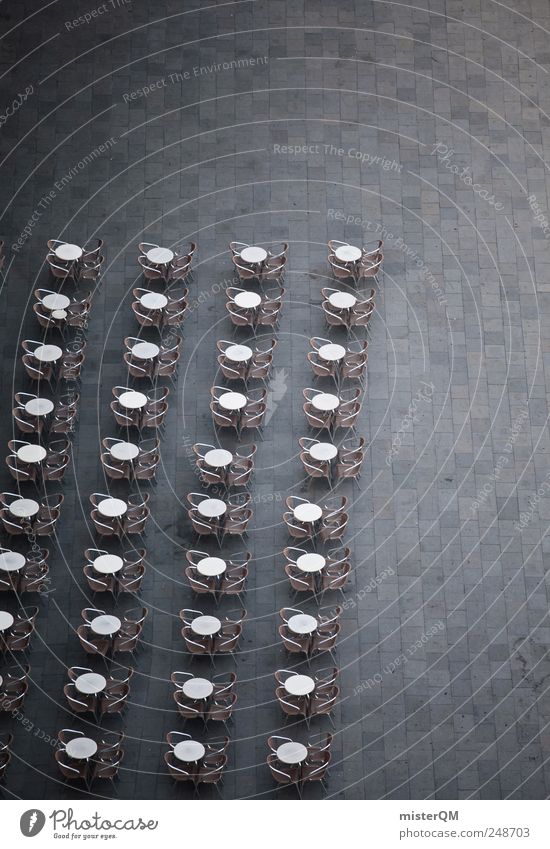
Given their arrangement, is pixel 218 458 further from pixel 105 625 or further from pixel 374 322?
pixel 374 322

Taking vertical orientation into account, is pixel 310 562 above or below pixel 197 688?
above

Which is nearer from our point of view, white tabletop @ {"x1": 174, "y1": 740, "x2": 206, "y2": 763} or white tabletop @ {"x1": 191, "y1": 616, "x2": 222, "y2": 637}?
white tabletop @ {"x1": 174, "y1": 740, "x2": 206, "y2": 763}

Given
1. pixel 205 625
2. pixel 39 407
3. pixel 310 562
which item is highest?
pixel 39 407

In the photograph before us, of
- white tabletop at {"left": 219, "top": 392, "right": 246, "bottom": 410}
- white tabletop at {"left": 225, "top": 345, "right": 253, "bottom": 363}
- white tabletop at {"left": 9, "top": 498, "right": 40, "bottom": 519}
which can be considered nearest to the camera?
white tabletop at {"left": 9, "top": 498, "right": 40, "bottom": 519}

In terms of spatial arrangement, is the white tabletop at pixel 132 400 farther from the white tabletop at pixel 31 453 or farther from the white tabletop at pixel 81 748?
the white tabletop at pixel 81 748

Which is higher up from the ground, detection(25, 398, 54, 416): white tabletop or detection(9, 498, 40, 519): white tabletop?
detection(25, 398, 54, 416): white tabletop

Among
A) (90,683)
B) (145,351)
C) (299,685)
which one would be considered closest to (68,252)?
(145,351)

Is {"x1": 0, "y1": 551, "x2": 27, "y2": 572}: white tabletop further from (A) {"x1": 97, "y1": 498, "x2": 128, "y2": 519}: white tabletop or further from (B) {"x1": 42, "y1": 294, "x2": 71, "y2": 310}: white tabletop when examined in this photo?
(B) {"x1": 42, "y1": 294, "x2": 71, "y2": 310}: white tabletop

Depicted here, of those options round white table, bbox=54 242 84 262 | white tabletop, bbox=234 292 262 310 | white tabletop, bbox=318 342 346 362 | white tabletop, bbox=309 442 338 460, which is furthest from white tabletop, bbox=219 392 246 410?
round white table, bbox=54 242 84 262
